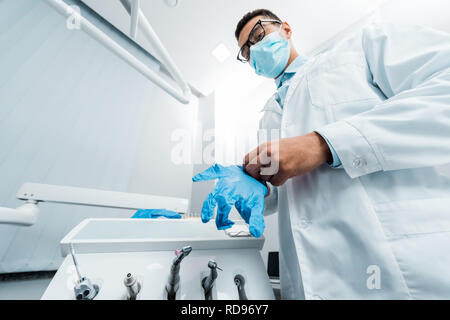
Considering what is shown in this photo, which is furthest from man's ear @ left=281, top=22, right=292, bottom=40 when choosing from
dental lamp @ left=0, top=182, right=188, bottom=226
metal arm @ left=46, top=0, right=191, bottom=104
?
dental lamp @ left=0, top=182, right=188, bottom=226

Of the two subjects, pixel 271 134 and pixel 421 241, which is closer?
pixel 421 241

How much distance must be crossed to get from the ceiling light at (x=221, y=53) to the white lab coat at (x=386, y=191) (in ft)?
3.73

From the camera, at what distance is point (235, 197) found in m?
0.40

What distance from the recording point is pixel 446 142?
343 mm

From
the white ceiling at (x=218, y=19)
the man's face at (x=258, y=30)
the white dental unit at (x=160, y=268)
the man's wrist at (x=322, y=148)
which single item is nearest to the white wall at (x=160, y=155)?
the white ceiling at (x=218, y=19)

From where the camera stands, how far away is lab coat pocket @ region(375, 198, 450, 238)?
316mm

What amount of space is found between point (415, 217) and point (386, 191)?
63 millimetres

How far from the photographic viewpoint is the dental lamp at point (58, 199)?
18.9 inches

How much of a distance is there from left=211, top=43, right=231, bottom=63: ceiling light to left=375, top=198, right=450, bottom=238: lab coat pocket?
147 cm

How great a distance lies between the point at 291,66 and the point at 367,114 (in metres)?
0.49

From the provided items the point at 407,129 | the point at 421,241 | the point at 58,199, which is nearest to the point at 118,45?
the point at 58,199

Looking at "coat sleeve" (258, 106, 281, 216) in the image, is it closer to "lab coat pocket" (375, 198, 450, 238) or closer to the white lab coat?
the white lab coat

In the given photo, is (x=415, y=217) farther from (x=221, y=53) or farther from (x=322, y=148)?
(x=221, y=53)

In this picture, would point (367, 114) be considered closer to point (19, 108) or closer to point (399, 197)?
point (399, 197)
